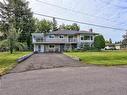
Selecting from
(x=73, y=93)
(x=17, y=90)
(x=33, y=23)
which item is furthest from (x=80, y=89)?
(x=33, y=23)

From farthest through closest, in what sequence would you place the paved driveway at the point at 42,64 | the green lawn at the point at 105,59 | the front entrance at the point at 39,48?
the front entrance at the point at 39,48 < the green lawn at the point at 105,59 < the paved driveway at the point at 42,64

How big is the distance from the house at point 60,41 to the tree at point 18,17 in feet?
32.6

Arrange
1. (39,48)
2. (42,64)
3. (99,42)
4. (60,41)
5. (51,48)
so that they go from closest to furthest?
(42,64), (99,42), (60,41), (39,48), (51,48)

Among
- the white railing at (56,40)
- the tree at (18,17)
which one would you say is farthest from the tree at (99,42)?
the tree at (18,17)

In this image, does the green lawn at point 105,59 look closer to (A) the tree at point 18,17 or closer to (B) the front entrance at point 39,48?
(B) the front entrance at point 39,48

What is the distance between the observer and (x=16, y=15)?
72625mm

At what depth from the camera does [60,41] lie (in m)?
61.2

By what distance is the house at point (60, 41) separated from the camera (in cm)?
6088

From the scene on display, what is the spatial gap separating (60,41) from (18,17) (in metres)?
19.0

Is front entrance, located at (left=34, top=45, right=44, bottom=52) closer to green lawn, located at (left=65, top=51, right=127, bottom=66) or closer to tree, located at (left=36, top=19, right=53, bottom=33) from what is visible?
tree, located at (left=36, top=19, right=53, bottom=33)

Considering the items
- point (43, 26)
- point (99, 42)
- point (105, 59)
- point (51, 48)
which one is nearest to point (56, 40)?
point (51, 48)

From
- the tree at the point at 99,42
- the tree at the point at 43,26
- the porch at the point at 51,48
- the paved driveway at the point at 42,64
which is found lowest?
the paved driveway at the point at 42,64

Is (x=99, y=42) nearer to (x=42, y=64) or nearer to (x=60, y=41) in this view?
(x=60, y=41)

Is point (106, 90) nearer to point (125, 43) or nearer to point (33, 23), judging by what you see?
point (33, 23)
